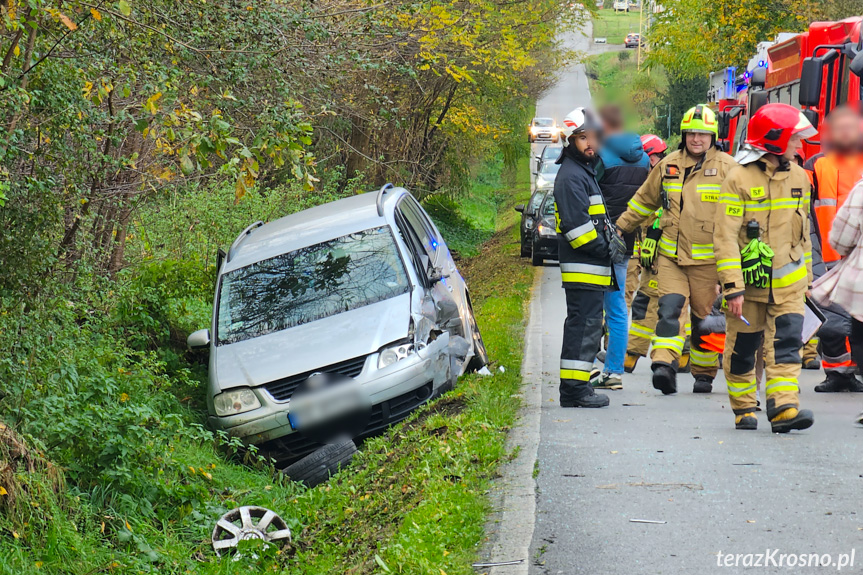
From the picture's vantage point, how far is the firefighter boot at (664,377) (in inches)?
312

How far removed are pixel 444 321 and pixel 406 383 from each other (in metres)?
1.05

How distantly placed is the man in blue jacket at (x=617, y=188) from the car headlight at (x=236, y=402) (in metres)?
2.81

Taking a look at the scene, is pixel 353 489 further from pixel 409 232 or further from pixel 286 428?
pixel 409 232

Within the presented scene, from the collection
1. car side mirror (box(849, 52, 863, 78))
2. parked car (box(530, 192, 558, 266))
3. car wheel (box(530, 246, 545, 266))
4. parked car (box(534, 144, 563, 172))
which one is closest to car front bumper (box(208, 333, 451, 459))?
car side mirror (box(849, 52, 863, 78))

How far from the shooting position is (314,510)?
6297mm

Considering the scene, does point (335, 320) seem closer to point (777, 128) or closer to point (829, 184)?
point (777, 128)

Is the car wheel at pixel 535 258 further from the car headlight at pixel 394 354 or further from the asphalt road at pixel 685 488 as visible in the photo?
the car headlight at pixel 394 354

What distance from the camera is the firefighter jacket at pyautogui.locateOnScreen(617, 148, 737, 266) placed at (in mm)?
7344

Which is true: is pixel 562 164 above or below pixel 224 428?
above

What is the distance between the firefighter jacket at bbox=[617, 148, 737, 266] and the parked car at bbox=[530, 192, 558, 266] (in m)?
10.6

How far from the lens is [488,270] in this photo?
19141mm

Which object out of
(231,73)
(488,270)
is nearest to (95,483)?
(231,73)

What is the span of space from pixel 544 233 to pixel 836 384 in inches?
408

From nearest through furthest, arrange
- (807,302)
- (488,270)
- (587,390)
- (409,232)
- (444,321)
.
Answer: (807,302), (587,390), (444,321), (409,232), (488,270)
